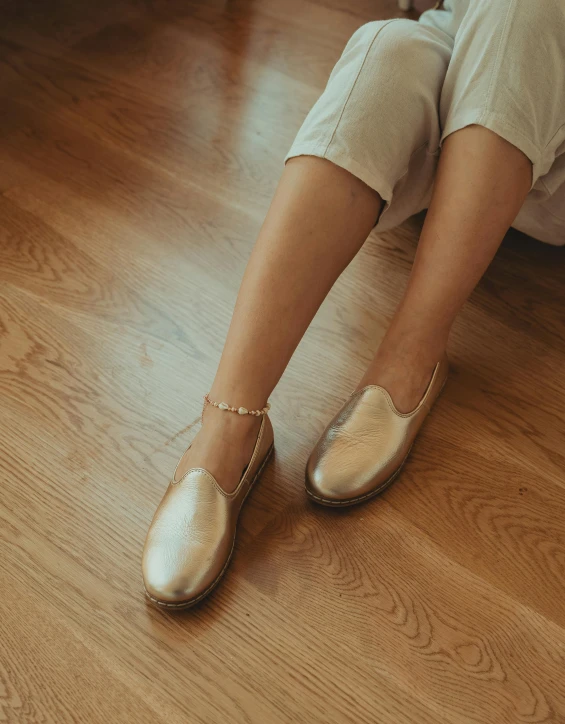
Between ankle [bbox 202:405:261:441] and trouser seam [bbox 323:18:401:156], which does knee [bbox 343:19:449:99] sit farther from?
ankle [bbox 202:405:261:441]

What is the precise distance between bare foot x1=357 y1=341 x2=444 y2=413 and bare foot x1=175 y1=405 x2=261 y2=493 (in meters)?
0.16

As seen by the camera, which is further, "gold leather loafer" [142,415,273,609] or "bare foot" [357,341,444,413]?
"bare foot" [357,341,444,413]

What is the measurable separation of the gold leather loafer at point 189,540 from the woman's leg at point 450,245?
0.80 feet

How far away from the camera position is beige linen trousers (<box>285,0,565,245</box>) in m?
0.79

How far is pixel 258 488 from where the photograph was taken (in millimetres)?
916

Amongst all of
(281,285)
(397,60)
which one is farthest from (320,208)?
(397,60)

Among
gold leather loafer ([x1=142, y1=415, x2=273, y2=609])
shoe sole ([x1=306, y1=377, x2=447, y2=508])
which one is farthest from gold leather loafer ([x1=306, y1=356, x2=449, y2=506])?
gold leather loafer ([x1=142, y1=415, x2=273, y2=609])

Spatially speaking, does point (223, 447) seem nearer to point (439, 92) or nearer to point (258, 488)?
point (258, 488)

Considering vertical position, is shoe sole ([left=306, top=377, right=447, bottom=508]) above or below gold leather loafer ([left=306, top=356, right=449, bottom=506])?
below

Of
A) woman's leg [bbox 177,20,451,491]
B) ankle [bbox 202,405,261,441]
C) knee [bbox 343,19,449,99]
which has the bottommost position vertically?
ankle [bbox 202,405,261,441]

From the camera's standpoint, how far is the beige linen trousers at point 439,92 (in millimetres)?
792

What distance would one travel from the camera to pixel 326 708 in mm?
736

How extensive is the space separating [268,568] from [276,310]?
293mm

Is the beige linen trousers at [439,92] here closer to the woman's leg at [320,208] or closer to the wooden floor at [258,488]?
the woman's leg at [320,208]
